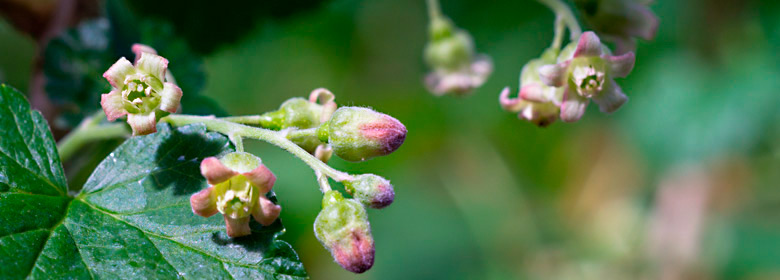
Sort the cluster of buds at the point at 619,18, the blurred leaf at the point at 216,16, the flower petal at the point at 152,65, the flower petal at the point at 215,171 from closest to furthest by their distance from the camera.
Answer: the flower petal at the point at 215,171 < the flower petal at the point at 152,65 < the cluster of buds at the point at 619,18 < the blurred leaf at the point at 216,16

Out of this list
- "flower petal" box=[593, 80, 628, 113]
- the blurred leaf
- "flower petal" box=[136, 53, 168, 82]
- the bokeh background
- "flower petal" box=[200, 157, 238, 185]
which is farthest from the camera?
the bokeh background

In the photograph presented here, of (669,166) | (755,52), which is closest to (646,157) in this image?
(669,166)

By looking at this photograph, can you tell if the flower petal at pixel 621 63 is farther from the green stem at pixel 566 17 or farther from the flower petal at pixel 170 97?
the flower petal at pixel 170 97

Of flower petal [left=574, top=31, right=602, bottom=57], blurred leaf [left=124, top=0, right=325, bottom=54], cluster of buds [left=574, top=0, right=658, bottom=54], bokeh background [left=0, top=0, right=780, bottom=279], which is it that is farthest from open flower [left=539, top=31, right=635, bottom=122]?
bokeh background [left=0, top=0, right=780, bottom=279]

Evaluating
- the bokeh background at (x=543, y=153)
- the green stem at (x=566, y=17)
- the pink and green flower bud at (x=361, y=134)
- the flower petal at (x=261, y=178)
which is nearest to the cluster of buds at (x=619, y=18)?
the green stem at (x=566, y=17)

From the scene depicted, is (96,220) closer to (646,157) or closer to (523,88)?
(523,88)

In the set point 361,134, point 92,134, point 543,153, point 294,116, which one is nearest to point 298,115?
point 294,116

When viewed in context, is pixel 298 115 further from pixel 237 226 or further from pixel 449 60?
pixel 449 60

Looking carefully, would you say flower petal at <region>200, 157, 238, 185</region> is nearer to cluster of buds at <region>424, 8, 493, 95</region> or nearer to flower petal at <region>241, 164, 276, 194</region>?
flower petal at <region>241, 164, 276, 194</region>
